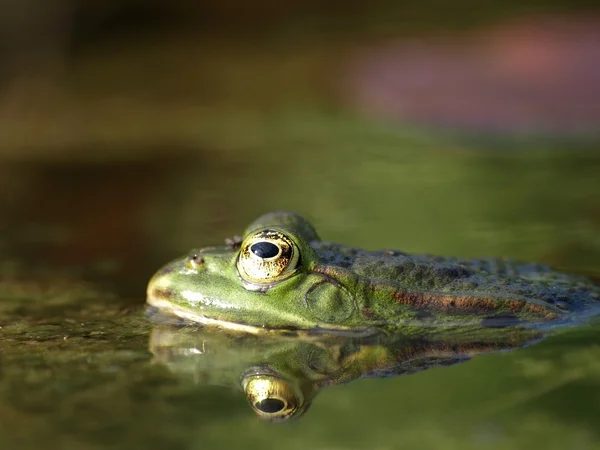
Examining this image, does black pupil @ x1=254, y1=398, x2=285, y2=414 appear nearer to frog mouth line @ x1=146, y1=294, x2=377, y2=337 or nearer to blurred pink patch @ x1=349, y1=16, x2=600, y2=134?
frog mouth line @ x1=146, y1=294, x2=377, y2=337

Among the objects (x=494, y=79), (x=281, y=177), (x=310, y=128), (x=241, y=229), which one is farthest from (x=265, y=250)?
(x=494, y=79)

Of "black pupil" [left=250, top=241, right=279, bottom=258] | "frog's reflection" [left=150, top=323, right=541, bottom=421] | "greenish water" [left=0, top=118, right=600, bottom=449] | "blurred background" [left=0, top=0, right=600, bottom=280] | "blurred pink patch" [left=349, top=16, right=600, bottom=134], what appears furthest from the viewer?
"blurred pink patch" [left=349, top=16, right=600, bottom=134]

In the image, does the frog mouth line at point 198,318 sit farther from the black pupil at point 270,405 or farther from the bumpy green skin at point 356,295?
the black pupil at point 270,405

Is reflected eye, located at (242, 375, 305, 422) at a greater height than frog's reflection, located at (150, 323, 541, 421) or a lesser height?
lesser

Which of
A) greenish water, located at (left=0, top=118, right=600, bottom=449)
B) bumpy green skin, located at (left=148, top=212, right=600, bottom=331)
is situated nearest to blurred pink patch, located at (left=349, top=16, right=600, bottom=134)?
greenish water, located at (left=0, top=118, right=600, bottom=449)

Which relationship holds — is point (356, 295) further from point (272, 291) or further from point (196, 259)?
point (196, 259)

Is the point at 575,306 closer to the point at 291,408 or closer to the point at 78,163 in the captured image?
the point at 291,408
